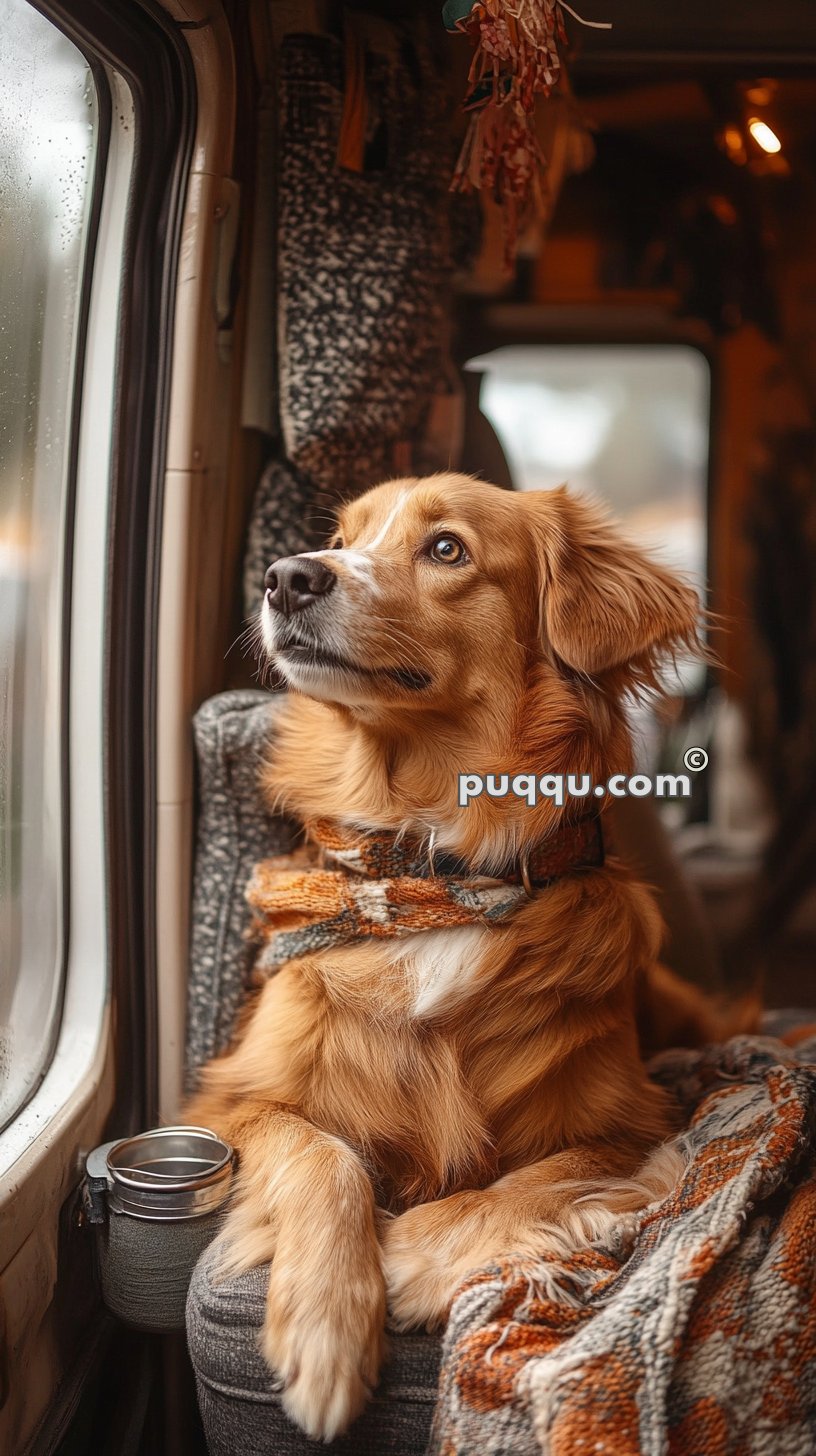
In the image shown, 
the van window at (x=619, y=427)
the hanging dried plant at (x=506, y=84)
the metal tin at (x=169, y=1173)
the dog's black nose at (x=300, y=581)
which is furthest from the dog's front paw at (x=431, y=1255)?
the hanging dried plant at (x=506, y=84)

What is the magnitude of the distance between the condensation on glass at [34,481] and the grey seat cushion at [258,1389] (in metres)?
0.26

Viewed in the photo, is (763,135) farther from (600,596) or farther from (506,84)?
(600,596)

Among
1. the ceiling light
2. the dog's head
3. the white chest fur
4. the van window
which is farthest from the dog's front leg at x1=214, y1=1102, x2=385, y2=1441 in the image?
the ceiling light

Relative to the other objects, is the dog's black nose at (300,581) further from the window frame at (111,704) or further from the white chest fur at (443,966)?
the white chest fur at (443,966)

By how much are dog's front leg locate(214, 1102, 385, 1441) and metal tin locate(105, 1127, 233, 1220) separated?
1.0 inches

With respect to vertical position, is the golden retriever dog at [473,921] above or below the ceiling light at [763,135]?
below

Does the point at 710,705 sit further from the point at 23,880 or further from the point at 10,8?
the point at 10,8

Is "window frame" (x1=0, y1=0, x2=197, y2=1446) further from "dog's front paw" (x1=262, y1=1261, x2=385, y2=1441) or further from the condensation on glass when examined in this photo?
"dog's front paw" (x1=262, y1=1261, x2=385, y2=1441)

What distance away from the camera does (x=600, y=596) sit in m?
1.08

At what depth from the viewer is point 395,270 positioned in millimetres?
1114

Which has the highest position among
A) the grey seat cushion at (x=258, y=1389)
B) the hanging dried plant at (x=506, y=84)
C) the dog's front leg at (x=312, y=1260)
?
the hanging dried plant at (x=506, y=84)

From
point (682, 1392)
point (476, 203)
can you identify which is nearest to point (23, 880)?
point (682, 1392)

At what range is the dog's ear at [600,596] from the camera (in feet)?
3.46

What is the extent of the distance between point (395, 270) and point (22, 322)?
1.22ft
